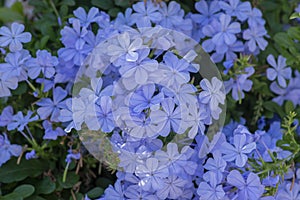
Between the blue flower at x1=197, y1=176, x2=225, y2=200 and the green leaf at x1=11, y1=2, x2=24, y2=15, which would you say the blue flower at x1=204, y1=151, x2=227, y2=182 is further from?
the green leaf at x1=11, y1=2, x2=24, y2=15

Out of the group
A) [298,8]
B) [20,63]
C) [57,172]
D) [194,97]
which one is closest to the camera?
[194,97]

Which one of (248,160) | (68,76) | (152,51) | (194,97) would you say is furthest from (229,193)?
(68,76)

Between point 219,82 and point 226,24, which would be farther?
point 226,24

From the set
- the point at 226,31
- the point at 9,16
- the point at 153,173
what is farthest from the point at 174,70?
the point at 9,16

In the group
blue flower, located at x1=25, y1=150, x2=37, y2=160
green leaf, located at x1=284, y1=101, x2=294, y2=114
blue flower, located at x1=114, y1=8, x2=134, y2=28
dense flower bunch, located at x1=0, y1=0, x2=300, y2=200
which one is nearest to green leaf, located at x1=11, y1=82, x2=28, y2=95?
dense flower bunch, located at x1=0, y1=0, x2=300, y2=200

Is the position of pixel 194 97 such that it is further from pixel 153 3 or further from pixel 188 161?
pixel 153 3

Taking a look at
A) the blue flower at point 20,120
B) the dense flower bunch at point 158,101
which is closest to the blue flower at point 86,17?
the dense flower bunch at point 158,101

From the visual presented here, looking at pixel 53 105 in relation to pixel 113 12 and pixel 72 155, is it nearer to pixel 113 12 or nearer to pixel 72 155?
pixel 72 155
